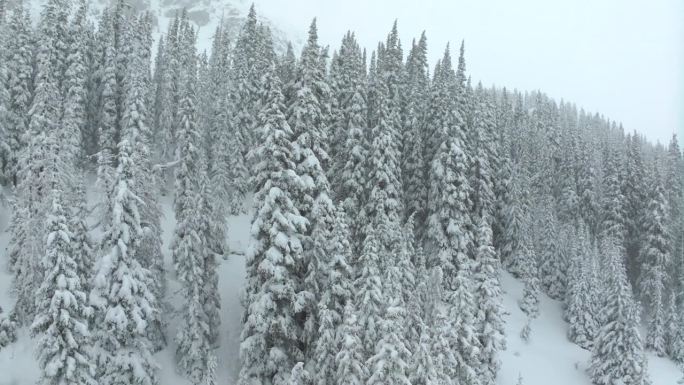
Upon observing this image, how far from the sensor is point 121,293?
27203 mm

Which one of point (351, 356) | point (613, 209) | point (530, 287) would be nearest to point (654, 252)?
point (613, 209)

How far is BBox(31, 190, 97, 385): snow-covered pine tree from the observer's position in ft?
81.3

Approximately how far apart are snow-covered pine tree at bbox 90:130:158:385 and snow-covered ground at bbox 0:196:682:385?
569cm

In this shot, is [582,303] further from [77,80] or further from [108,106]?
[77,80]

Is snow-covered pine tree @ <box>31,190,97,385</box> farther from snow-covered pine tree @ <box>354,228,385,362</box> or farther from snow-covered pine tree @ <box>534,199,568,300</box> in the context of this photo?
snow-covered pine tree @ <box>534,199,568,300</box>

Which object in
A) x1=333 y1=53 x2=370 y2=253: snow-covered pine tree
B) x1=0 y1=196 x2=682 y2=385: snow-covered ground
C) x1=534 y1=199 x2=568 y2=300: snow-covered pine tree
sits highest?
x1=333 y1=53 x2=370 y2=253: snow-covered pine tree

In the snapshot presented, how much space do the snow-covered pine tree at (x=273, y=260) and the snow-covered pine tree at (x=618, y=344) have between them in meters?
28.9

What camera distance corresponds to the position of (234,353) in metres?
36.4

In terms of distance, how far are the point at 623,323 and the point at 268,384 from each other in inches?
1239

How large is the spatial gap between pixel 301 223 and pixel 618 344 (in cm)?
3105

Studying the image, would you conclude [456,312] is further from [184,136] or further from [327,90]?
[184,136]

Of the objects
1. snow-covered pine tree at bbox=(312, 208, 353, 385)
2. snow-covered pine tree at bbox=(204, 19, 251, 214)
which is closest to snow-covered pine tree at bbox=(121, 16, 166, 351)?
snow-covered pine tree at bbox=(312, 208, 353, 385)

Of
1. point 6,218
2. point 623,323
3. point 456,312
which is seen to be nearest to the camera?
point 456,312

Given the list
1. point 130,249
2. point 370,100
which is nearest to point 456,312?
point 130,249
